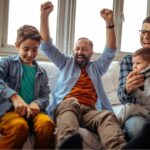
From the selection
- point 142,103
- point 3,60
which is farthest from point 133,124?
point 3,60

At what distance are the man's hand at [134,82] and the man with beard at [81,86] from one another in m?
0.18

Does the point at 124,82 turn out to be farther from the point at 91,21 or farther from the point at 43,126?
the point at 91,21

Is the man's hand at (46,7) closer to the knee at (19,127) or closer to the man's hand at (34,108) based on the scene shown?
the man's hand at (34,108)

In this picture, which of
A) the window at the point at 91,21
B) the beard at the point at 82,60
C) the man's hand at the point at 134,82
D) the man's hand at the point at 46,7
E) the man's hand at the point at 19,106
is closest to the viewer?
the man's hand at the point at 19,106

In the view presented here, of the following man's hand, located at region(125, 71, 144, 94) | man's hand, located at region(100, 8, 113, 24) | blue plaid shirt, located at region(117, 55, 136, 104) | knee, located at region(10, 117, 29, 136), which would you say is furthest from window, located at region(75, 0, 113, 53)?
knee, located at region(10, 117, 29, 136)

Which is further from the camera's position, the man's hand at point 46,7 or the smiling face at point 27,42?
the man's hand at point 46,7

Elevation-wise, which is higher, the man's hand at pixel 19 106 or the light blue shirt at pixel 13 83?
the light blue shirt at pixel 13 83

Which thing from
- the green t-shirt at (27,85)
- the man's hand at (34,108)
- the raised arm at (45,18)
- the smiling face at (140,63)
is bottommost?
the man's hand at (34,108)

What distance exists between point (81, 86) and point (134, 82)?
1.46ft

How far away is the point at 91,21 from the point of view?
9.70 feet

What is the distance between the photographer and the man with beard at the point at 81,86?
169 cm

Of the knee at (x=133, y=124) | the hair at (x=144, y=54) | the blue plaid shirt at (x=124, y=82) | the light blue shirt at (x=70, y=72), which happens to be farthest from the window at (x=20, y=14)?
the knee at (x=133, y=124)

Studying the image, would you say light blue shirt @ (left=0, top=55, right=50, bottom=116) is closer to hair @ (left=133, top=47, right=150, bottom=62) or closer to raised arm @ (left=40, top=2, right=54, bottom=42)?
raised arm @ (left=40, top=2, right=54, bottom=42)

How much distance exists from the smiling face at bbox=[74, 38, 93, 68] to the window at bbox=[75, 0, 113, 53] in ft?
2.39
